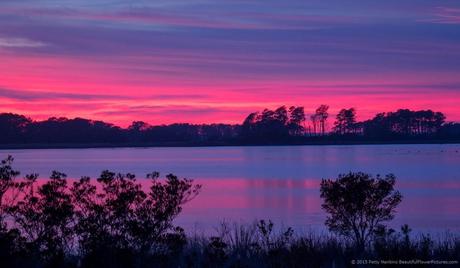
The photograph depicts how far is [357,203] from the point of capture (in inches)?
547

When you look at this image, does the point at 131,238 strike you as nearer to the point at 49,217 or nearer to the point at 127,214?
the point at 127,214

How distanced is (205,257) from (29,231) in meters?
2.70

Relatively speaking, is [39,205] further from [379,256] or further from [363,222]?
[363,222]

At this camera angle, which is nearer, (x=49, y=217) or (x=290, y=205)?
(x=49, y=217)

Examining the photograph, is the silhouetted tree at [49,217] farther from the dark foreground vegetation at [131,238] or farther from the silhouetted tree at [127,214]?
the silhouetted tree at [127,214]

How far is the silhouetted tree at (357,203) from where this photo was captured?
1376cm

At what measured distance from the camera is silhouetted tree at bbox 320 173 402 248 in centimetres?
1376

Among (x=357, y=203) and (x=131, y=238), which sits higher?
(x=357, y=203)

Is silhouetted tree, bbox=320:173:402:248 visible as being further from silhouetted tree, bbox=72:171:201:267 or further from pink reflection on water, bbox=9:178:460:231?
pink reflection on water, bbox=9:178:460:231

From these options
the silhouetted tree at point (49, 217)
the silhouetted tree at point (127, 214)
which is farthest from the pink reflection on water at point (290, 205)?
the silhouetted tree at point (49, 217)

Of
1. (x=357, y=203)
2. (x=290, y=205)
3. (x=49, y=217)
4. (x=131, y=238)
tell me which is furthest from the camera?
(x=290, y=205)

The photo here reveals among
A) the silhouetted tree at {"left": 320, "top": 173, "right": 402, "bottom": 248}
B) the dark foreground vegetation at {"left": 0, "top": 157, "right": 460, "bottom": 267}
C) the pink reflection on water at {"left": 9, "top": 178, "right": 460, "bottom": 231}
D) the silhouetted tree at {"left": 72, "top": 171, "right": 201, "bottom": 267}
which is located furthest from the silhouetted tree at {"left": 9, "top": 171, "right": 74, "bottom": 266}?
the pink reflection on water at {"left": 9, "top": 178, "right": 460, "bottom": 231}

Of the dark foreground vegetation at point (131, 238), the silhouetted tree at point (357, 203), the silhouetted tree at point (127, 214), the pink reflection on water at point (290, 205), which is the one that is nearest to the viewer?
the dark foreground vegetation at point (131, 238)

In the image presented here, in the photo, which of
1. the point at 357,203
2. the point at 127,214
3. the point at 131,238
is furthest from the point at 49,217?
the point at 357,203
